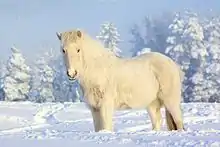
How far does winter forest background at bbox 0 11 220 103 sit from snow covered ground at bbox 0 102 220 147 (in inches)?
486

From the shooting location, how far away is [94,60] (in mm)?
8758

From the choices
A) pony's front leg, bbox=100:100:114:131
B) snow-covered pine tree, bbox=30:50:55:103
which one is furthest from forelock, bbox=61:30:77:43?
snow-covered pine tree, bbox=30:50:55:103

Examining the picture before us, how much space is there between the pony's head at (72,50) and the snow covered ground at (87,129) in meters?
1.07

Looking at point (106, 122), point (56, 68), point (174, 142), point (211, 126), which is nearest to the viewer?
point (174, 142)

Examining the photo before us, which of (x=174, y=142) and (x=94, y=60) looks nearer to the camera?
(x=174, y=142)

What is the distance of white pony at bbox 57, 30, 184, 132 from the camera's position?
332 inches

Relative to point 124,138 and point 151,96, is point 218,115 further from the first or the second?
point 124,138

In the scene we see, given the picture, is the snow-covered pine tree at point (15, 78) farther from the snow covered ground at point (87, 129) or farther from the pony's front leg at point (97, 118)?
the pony's front leg at point (97, 118)

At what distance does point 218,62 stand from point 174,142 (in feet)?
107

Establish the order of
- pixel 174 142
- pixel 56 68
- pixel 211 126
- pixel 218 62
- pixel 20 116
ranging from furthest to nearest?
pixel 56 68 → pixel 218 62 → pixel 20 116 → pixel 211 126 → pixel 174 142

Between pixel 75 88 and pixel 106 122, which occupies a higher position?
pixel 106 122

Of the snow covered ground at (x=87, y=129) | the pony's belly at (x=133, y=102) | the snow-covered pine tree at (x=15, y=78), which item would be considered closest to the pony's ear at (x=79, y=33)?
the pony's belly at (x=133, y=102)

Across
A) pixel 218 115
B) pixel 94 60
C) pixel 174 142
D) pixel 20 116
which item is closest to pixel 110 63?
pixel 94 60

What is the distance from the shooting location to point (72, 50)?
8352 mm
